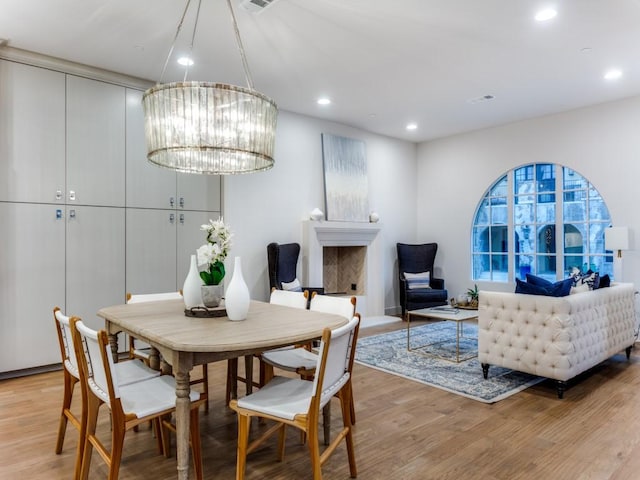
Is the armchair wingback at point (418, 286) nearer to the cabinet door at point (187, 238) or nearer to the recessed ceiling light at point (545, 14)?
the cabinet door at point (187, 238)

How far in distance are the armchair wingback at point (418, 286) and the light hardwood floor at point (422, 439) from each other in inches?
113

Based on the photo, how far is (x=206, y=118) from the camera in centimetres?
230

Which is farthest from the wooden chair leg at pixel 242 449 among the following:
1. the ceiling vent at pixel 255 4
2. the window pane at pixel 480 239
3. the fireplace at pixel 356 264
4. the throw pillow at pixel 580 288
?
the window pane at pixel 480 239

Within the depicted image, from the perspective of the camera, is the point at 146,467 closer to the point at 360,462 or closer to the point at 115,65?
the point at 360,462

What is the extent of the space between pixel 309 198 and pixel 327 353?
4459 millimetres

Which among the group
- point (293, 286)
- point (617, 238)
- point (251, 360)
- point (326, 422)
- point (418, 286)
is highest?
point (617, 238)

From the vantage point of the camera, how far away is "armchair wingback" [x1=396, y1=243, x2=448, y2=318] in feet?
21.1

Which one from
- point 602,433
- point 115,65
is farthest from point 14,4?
point 602,433

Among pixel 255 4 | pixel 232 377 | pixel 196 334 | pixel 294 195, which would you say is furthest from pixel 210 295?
pixel 294 195

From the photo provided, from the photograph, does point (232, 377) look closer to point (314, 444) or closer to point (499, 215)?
Answer: point (314, 444)

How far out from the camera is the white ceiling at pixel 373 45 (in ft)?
10.5

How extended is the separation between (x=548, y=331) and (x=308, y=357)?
186 cm

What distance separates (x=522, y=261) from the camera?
646cm

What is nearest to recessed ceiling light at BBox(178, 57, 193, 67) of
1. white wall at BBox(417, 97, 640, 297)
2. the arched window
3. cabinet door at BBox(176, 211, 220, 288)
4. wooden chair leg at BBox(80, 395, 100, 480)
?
cabinet door at BBox(176, 211, 220, 288)
